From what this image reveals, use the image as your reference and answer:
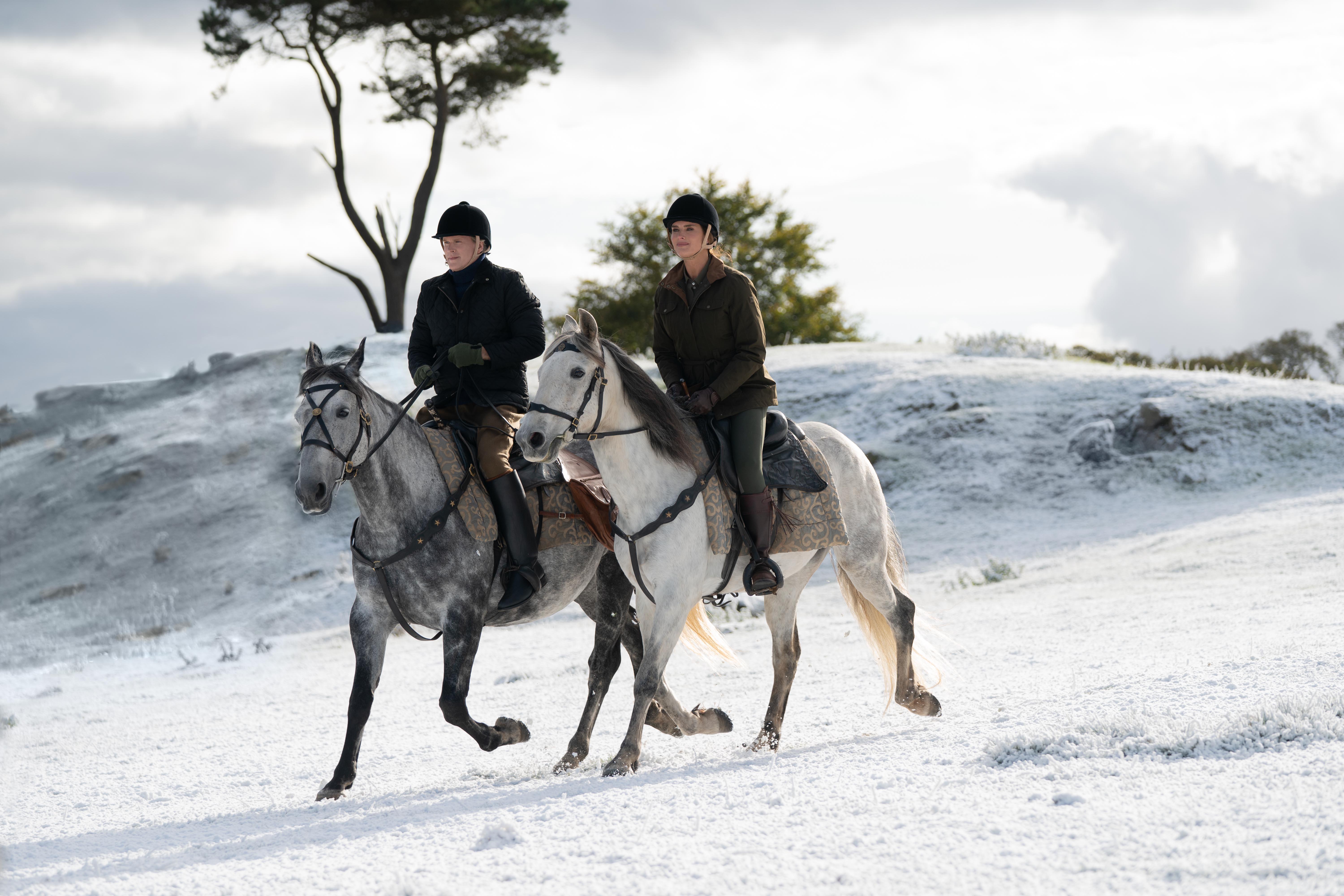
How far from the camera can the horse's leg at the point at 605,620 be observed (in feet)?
20.0

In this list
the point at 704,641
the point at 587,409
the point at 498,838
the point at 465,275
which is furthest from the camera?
the point at 704,641

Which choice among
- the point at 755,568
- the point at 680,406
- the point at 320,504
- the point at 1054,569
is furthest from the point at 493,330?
the point at 1054,569

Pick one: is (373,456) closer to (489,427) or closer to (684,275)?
(489,427)

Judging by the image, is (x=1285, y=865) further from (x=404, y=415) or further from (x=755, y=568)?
(x=404, y=415)

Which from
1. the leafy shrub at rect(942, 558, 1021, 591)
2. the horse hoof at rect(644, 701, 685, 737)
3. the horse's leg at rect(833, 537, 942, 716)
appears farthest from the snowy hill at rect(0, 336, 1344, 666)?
the horse hoof at rect(644, 701, 685, 737)

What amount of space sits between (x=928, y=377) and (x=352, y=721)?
1665 centimetres

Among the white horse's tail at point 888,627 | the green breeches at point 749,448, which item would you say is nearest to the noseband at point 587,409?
the green breeches at point 749,448

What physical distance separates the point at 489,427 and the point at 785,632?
207 centimetres

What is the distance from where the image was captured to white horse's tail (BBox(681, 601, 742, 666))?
629cm

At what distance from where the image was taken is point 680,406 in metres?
5.76

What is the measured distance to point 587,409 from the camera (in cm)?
501

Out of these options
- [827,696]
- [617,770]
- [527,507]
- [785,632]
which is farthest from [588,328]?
[827,696]

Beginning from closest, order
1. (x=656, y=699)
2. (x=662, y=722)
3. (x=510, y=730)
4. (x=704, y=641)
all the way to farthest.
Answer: (x=510, y=730)
(x=656, y=699)
(x=662, y=722)
(x=704, y=641)

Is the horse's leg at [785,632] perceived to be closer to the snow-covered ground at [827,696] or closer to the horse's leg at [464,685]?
the snow-covered ground at [827,696]
